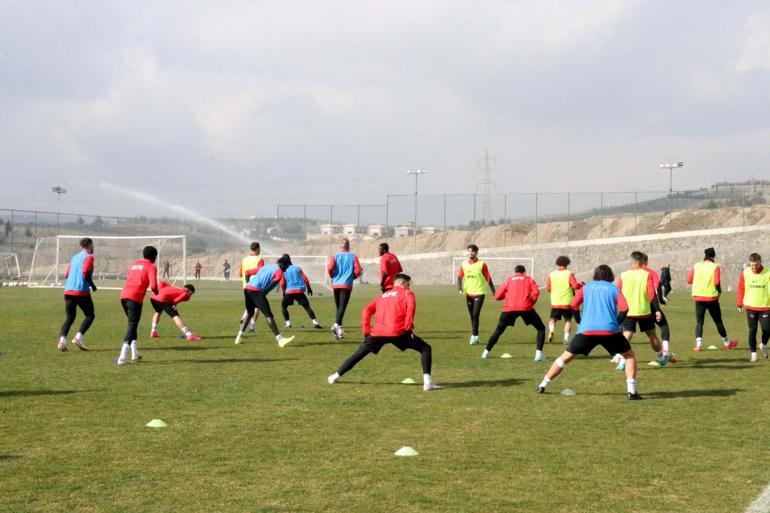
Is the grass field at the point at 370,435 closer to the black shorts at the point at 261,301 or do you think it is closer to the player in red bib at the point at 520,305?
the player in red bib at the point at 520,305

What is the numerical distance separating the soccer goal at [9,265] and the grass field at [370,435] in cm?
5282

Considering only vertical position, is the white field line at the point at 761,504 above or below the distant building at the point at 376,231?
below

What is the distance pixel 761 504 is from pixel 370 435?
382cm

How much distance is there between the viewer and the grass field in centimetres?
692

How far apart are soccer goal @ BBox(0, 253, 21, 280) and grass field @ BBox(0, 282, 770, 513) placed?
5282 centimetres

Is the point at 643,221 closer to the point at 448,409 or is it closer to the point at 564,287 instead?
the point at 564,287

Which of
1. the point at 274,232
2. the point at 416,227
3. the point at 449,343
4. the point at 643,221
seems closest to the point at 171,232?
the point at 274,232

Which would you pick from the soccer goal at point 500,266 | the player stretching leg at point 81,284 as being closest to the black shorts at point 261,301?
the player stretching leg at point 81,284

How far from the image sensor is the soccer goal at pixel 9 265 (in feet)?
215

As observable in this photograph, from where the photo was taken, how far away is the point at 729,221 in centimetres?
7631

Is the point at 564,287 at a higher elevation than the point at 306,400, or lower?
higher

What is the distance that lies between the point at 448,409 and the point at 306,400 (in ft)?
5.94

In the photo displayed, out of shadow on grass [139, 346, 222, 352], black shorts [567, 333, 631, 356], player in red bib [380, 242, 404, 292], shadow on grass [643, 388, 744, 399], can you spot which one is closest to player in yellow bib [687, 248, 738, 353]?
shadow on grass [643, 388, 744, 399]

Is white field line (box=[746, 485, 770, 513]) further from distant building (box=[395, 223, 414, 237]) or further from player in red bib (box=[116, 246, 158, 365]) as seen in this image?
distant building (box=[395, 223, 414, 237])
